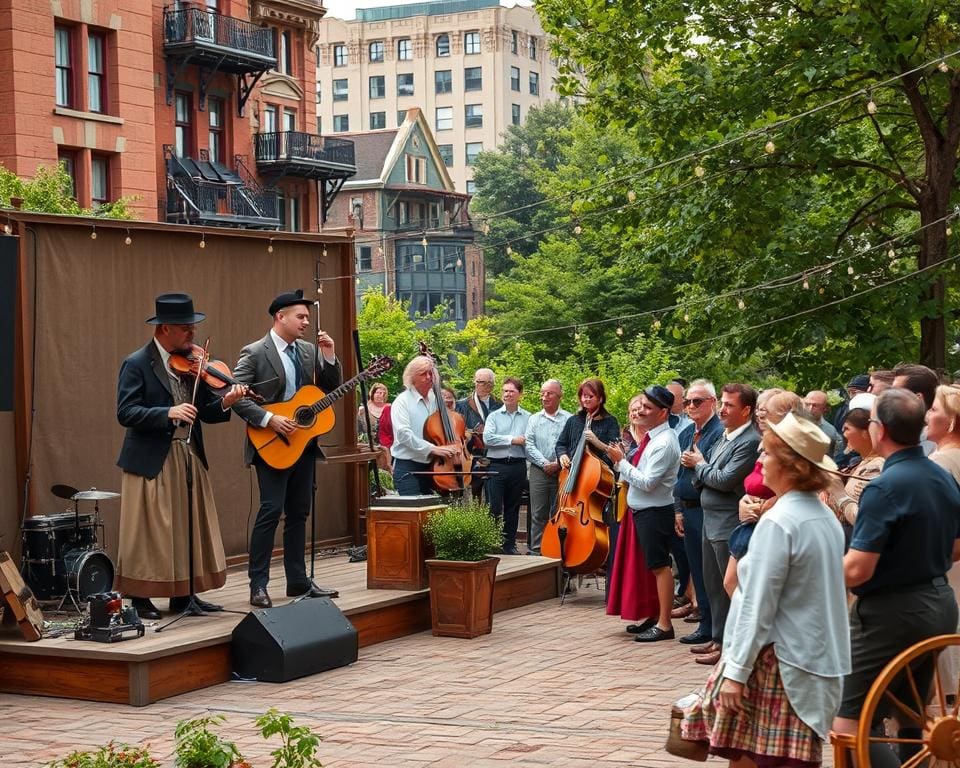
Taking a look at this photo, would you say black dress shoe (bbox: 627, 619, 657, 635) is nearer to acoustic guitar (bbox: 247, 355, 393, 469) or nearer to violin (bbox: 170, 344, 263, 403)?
acoustic guitar (bbox: 247, 355, 393, 469)

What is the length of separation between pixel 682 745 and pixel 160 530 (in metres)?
4.56

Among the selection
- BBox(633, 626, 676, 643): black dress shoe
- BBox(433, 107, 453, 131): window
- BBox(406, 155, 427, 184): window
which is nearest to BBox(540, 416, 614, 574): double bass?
BBox(633, 626, 676, 643): black dress shoe

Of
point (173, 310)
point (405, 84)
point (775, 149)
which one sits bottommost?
point (173, 310)

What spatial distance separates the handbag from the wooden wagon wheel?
46 cm

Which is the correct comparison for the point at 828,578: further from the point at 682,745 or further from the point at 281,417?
the point at 281,417

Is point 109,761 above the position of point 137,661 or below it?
above

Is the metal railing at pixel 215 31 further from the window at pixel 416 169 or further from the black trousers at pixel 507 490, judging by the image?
the window at pixel 416 169

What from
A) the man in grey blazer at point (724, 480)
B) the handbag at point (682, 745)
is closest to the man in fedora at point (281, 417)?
the man in grey blazer at point (724, 480)

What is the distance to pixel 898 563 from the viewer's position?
206 inches

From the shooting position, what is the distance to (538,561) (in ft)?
38.2

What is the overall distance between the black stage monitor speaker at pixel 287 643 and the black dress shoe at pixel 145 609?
647 millimetres

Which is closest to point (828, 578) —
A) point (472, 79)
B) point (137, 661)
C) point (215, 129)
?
point (137, 661)

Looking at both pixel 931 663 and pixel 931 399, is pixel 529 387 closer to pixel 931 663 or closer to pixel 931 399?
pixel 931 399

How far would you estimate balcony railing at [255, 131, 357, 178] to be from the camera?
40.1 metres
